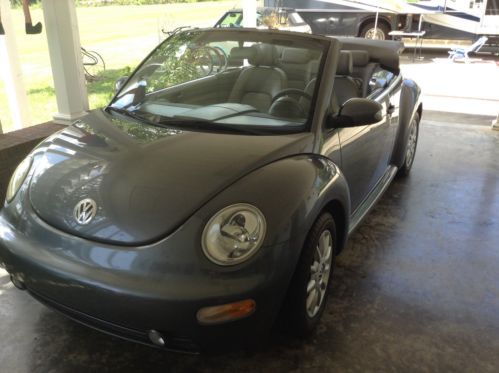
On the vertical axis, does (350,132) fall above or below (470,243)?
above

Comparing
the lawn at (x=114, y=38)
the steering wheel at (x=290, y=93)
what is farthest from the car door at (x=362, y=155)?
the lawn at (x=114, y=38)

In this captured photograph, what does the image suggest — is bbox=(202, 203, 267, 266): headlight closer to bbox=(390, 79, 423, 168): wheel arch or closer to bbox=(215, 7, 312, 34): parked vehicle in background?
bbox=(390, 79, 423, 168): wheel arch

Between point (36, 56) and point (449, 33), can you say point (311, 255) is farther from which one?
point (449, 33)

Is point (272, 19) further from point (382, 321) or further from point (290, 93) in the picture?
point (382, 321)

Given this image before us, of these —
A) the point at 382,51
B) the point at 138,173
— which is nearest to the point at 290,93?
the point at 138,173

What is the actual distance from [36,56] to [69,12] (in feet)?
15.2

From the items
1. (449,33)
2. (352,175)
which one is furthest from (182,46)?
(449,33)

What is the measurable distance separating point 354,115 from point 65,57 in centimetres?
317

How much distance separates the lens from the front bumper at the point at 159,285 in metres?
1.75

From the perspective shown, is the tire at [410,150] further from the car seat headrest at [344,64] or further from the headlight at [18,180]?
the headlight at [18,180]

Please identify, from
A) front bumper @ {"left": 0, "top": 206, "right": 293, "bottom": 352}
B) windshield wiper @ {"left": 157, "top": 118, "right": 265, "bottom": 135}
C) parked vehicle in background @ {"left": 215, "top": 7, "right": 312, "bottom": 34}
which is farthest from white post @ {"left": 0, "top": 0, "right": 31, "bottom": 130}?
A: parked vehicle in background @ {"left": 215, "top": 7, "right": 312, "bottom": 34}

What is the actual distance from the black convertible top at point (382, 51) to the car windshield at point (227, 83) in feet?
4.89

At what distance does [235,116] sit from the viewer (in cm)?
260

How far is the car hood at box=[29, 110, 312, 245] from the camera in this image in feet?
6.23
